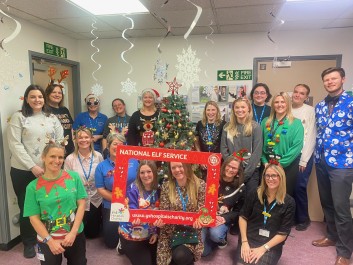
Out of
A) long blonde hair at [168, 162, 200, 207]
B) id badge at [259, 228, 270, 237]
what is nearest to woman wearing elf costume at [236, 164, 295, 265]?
id badge at [259, 228, 270, 237]

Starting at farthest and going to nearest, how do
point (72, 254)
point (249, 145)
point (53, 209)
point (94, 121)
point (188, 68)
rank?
point (94, 121) < point (188, 68) < point (249, 145) < point (72, 254) < point (53, 209)

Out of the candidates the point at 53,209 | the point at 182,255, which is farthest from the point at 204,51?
the point at 53,209

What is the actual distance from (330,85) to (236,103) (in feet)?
2.72

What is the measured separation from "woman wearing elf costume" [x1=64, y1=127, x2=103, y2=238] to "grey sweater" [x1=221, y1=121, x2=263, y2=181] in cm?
133

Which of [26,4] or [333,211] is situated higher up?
[26,4]

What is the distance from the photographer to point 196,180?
2158 millimetres

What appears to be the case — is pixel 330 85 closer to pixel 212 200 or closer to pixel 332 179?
pixel 332 179

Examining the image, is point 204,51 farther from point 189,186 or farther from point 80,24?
point 189,186

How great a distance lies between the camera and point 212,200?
189 cm

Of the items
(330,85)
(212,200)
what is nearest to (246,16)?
(330,85)

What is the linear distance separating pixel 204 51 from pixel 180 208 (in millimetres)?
2585

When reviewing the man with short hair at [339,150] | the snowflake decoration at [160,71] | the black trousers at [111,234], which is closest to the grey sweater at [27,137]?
the black trousers at [111,234]

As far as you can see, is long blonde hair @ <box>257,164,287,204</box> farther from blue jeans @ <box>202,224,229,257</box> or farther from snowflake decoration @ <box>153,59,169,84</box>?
snowflake decoration @ <box>153,59,169,84</box>

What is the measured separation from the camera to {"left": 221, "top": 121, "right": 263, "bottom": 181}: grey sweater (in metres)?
2.75
